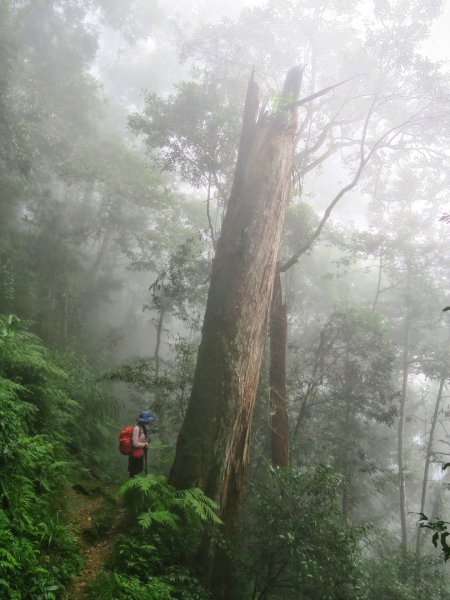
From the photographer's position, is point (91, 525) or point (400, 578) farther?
point (400, 578)

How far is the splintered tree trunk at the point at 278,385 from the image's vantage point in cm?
764

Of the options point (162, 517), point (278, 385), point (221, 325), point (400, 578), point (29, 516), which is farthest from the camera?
point (400, 578)

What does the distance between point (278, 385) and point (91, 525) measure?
447 cm

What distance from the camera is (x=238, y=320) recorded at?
212 inches

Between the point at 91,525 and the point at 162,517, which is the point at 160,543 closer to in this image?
the point at 162,517

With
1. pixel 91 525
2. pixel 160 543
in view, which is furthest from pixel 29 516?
pixel 160 543

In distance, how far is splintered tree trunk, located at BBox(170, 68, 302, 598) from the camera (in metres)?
4.78

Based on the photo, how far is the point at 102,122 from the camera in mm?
27156

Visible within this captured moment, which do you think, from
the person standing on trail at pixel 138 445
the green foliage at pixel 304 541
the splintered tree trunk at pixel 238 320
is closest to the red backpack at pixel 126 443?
the person standing on trail at pixel 138 445

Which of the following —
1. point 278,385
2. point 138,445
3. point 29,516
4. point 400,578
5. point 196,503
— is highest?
point 278,385

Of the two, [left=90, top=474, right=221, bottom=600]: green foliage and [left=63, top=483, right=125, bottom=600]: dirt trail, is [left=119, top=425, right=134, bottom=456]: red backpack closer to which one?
[left=63, top=483, right=125, bottom=600]: dirt trail

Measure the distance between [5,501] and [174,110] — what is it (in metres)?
11.3

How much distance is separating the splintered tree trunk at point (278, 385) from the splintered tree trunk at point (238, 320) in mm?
1920

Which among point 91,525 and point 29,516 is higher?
point 29,516
